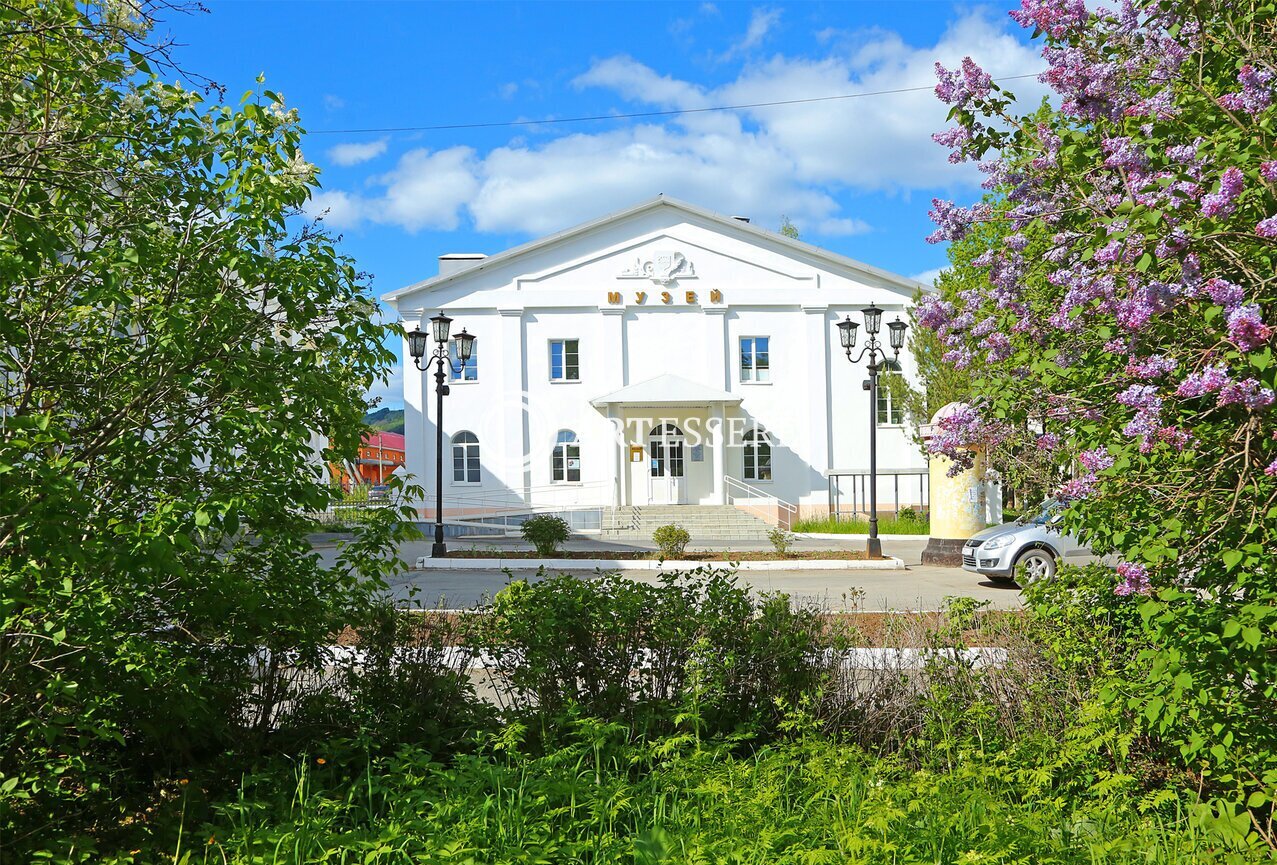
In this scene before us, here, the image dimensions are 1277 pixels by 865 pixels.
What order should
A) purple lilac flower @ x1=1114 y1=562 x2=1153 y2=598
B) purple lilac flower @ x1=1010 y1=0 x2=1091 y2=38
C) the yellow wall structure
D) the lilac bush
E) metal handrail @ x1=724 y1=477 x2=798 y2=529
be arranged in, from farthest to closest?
metal handrail @ x1=724 y1=477 x2=798 y2=529
the yellow wall structure
purple lilac flower @ x1=1010 y1=0 x2=1091 y2=38
purple lilac flower @ x1=1114 y1=562 x2=1153 y2=598
the lilac bush

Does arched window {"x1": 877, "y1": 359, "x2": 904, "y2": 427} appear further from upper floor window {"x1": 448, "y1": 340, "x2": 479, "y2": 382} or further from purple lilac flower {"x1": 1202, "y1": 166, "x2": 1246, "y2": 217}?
purple lilac flower {"x1": 1202, "y1": 166, "x2": 1246, "y2": 217}

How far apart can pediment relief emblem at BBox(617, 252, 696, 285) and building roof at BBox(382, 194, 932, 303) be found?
1.65 metres

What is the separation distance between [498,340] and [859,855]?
3104 centimetres

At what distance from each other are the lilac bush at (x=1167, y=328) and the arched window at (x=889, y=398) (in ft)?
91.5

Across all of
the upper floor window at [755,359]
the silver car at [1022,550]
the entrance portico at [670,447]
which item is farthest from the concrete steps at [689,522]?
the silver car at [1022,550]

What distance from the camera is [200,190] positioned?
14.0ft

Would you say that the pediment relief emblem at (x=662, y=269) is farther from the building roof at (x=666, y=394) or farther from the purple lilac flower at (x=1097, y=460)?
the purple lilac flower at (x=1097, y=460)

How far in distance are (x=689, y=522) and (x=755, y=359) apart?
7.25 m

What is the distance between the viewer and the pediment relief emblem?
3412 centimetres

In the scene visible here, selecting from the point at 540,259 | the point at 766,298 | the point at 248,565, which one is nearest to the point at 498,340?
the point at 540,259

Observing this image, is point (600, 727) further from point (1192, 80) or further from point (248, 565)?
point (1192, 80)

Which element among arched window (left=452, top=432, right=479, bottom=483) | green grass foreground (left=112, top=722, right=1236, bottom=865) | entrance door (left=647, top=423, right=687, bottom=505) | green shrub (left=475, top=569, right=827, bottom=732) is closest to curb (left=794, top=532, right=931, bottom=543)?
entrance door (left=647, top=423, right=687, bottom=505)

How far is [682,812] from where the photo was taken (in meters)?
4.00

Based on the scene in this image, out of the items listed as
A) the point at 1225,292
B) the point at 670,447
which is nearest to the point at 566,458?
the point at 670,447
